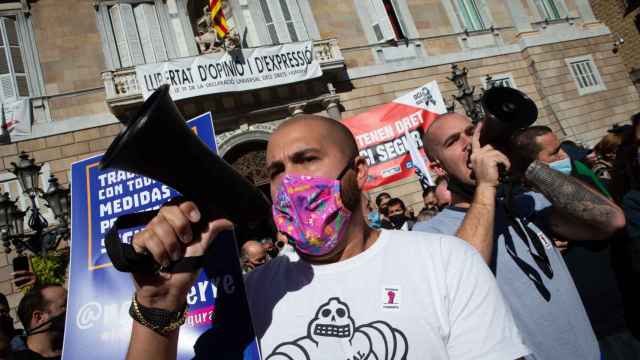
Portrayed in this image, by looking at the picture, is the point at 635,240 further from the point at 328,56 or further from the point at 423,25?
the point at 423,25

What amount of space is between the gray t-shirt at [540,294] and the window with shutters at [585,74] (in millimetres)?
14883

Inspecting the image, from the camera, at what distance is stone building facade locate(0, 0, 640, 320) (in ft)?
31.6

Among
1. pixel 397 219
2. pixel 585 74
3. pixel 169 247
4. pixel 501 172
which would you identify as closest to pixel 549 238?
pixel 501 172

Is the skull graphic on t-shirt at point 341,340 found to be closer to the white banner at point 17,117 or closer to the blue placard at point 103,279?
the blue placard at point 103,279

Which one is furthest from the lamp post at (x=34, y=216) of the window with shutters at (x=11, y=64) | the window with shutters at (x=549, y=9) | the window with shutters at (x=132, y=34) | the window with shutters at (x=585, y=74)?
the window with shutters at (x=549, y=9)

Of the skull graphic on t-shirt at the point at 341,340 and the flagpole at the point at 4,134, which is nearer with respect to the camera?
the skull graphic on t-shirt at the point at 341,340

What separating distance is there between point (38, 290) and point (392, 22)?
41.6 ft

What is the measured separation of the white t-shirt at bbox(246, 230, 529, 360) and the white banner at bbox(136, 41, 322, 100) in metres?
8.68

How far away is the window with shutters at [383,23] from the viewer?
40.1 feet

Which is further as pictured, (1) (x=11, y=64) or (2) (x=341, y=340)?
(1) (x=11, y=64)

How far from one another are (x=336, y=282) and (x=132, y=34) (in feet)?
37.3

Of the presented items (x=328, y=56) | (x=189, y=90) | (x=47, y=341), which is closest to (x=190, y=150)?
(x=47, y=341)

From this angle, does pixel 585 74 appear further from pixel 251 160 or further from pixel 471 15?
pixel 251 160

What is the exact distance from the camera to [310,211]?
1.46 meters
